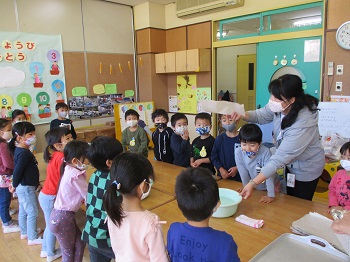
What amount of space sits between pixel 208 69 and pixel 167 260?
4566 mm

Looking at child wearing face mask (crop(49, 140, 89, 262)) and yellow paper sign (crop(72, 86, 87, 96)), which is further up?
yellow paper sign (crop(72, 86, 87, 96))

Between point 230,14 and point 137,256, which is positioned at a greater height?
point 230,14

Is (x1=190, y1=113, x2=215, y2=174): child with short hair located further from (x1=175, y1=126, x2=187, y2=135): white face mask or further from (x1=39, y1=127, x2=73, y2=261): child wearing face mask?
(x1=39, y1=127, x2=73, y2=261): child wearing face mask

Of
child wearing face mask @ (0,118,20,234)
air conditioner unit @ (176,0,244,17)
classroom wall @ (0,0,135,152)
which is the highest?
air conditioner unit @ (176,0,244,17)

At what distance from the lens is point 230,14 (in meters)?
4.90

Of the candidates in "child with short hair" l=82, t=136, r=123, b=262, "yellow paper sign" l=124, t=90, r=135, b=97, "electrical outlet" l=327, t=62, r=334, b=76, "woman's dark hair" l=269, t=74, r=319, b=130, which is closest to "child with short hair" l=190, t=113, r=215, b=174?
"woman's dark hair" l=269, t=74, r=319, b=130

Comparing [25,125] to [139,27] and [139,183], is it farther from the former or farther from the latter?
[139,27]

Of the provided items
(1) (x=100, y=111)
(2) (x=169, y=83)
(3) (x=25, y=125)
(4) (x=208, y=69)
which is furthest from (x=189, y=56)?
(3) (x=25, y=125)

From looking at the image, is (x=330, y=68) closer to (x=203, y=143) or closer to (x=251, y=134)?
(x=203, y=143)

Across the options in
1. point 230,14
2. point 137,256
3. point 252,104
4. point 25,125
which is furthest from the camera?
point 252,104

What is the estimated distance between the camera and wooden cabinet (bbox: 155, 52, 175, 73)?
5625 mm

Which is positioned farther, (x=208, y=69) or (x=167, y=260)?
(x=208, y=69)

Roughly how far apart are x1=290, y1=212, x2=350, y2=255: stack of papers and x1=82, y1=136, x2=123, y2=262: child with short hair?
988mm

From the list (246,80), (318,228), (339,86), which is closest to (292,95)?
(318,228)
